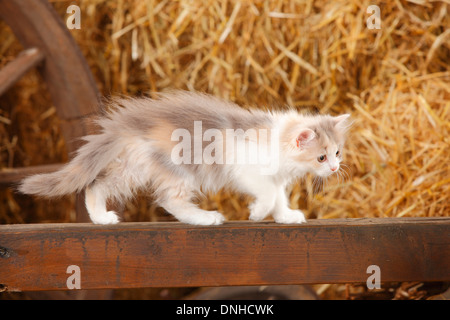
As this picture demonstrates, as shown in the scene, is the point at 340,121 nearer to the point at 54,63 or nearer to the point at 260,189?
the point at 260,189

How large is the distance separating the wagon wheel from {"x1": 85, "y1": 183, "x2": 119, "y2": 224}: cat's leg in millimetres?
405

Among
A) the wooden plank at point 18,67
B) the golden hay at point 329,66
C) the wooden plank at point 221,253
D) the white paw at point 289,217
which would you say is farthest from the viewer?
the golden hay at point 329,66

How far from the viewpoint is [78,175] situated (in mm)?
1055

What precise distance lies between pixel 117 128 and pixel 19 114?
1138 mm

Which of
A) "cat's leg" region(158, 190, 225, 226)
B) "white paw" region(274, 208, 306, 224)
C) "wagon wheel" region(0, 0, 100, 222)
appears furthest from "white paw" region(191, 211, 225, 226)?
"wagon wheel" region(0, 0, 100, 222)

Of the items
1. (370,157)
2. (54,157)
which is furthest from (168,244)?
(54,157)

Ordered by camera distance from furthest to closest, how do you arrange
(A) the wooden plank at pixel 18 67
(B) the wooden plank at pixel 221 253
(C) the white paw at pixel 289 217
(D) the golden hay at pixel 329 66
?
(D) the golden hay at pixel 329 66 → (A) the wooden plank at pixel 18 67 → (C) the white paw at pixel 289 217 → (B) the wooden plank at pixel 221 253

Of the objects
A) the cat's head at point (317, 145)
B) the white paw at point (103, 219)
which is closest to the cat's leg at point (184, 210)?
the white paw at point (103, 219)

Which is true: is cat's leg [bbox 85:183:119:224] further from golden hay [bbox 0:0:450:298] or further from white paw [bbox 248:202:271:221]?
golden hay [bbox 0:0:450:298]

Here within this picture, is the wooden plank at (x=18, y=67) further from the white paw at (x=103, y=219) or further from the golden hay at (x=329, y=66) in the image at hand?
the white paw at (x=103, y=219)

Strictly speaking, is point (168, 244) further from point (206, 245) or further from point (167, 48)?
point (167, 48)

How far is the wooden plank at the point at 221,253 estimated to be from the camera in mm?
1012

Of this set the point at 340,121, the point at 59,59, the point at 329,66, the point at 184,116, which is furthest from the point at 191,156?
the point at 329,66

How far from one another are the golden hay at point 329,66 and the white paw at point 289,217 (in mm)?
529
